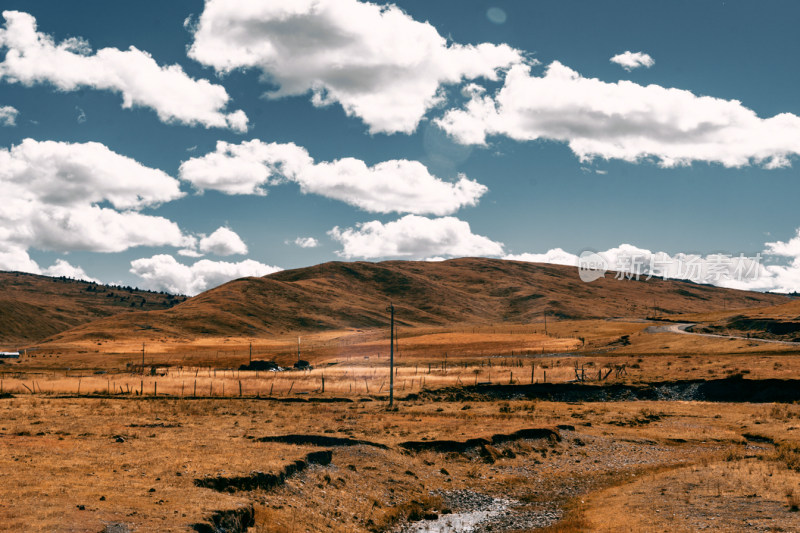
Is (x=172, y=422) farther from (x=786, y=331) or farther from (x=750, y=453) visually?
(x=786, y=331)

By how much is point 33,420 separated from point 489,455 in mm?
33923

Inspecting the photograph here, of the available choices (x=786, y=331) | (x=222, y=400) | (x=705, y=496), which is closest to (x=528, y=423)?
(x=705, y=496)

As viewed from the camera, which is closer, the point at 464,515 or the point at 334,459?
the point at 464,515

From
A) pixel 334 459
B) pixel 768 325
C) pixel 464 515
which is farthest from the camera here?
pixel 768 325

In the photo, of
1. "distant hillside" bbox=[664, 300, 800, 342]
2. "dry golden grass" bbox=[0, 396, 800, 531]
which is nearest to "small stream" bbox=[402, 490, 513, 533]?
"dry golden grass" bbox=[0, 396, 800, 531]

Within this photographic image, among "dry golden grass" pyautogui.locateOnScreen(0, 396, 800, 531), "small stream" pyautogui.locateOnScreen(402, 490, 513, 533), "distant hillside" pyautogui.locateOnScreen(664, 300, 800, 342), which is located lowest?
"small stream" pyautogui.locateOnScreen(402, 490, 513, 533)

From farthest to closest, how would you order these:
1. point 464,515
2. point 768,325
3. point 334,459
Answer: point 768,325 → point 334,459 → point 464,515

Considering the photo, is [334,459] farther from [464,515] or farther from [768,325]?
[768,325]

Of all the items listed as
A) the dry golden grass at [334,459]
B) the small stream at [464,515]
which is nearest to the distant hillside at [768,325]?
the dry golden grass at [334,459]

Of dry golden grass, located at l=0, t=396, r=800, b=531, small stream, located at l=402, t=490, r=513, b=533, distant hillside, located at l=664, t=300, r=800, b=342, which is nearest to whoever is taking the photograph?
dry golden grass, located at l=0, t=396, r=800, b=531

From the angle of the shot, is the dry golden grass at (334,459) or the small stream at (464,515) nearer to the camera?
the dry golden grass at (334,459)

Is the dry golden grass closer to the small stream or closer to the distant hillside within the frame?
the small stream

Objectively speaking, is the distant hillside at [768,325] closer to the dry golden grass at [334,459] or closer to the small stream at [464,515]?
the dry golden grass at [334,459]

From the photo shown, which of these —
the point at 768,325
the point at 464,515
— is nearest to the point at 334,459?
the point at 464,515
